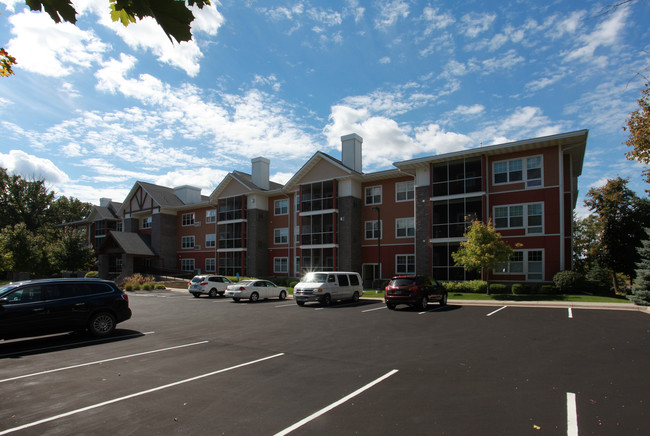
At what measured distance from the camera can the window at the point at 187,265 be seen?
48688 mm

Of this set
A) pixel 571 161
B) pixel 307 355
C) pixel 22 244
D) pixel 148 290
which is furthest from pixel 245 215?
pixel 307 355

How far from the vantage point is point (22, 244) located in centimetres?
3775

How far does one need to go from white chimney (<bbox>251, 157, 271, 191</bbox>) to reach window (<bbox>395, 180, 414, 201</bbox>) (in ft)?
55.3

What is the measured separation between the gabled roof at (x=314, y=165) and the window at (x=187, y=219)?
17.7 metres

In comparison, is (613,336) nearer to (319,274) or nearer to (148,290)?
(319,274)

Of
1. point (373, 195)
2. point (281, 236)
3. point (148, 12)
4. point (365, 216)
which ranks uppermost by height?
point (373, 195)

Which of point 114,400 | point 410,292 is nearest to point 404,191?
point 410,292

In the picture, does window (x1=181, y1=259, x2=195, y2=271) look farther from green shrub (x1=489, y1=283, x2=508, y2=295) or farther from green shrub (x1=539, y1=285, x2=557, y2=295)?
green shrub (x1=539, y1=285, x2=557, y2=295)

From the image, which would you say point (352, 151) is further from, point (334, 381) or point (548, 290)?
point (334, 381)

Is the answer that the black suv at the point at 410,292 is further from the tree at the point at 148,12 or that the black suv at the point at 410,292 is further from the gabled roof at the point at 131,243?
the gabled roof at the point at 131,243

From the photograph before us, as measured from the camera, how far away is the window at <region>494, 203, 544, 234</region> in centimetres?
2605

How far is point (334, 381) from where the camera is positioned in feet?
22.8

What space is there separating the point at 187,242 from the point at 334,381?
4645 cm

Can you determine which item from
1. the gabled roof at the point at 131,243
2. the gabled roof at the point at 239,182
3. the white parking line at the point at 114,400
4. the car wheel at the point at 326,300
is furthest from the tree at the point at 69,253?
the white parking line at the point at 114,400
